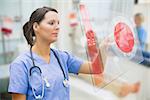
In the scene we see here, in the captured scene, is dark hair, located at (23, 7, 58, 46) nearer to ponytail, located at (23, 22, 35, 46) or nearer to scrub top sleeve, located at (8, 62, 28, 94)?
ponytail, located at (23, 22, 35, 46)

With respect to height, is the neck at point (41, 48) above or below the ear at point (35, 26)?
below

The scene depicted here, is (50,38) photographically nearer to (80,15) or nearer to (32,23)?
(32,23)

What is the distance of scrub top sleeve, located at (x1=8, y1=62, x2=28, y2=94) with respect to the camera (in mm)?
1077

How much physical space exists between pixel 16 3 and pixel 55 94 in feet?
5.24

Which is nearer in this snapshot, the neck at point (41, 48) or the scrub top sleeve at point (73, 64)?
the neck at point (41, 48)

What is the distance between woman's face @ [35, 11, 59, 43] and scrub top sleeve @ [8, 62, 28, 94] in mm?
167

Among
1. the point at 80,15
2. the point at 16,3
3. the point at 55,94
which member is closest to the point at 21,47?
the point at 16,3

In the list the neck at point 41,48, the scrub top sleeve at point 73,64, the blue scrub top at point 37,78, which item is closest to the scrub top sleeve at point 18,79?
the blue scrub top at point 37,78

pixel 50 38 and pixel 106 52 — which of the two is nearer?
pixel 50 38

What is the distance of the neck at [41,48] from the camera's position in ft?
3.83

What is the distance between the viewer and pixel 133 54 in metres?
1.43

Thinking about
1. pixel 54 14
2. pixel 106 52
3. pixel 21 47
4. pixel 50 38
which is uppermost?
pixel 54 14

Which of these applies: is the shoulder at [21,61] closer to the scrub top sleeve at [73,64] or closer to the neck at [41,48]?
the neck at [41,48]

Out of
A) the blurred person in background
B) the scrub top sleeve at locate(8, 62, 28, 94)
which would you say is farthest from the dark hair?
the blurred person in background
